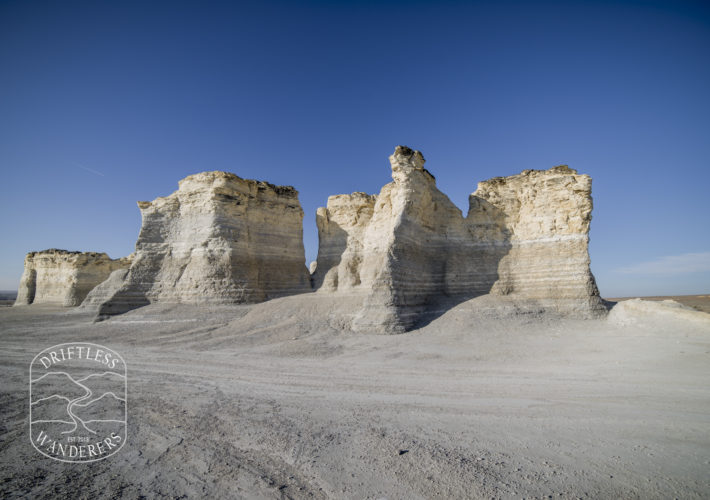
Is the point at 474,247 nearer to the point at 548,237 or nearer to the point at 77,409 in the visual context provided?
the point at 548,237

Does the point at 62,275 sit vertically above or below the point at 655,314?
above

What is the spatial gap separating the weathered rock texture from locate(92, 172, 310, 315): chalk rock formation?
5113mm

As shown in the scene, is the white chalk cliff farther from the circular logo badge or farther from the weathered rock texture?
the circular logo badge

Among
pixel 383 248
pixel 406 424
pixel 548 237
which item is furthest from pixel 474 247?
pixel 406 424

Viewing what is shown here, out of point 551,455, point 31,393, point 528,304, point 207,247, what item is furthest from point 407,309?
point 207,247

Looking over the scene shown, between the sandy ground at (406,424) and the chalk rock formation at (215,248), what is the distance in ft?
28.7

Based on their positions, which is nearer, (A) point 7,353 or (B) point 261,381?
(B) point 261,381

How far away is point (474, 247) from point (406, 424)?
14.6 m

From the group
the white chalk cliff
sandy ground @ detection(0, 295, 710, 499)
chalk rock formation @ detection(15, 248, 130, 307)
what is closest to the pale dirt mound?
sandy ground @ detection(0, 295, 710, 499)

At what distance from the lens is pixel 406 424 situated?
4.50 m

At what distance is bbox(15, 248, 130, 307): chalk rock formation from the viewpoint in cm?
3083

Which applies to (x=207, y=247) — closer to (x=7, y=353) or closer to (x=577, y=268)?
(x=7, y=353)

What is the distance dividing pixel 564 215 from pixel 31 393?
20285 millimetres

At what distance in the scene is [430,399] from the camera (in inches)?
222
